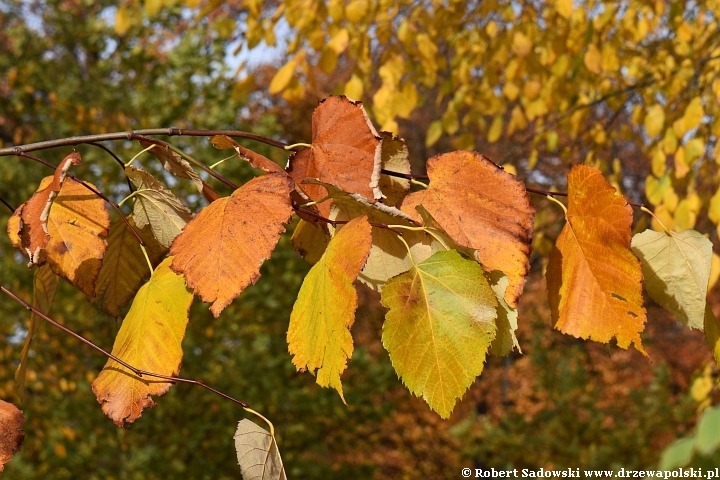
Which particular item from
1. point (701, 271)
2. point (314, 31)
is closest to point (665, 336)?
point (314, 31)

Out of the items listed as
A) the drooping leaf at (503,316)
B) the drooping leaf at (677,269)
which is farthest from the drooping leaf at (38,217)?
the drooping leaf at (677,269)

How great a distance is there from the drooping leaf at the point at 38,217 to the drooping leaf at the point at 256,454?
19 centimetres

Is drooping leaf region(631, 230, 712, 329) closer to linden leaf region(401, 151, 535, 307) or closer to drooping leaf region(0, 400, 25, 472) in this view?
linden leaf region(401, 151, 535, 307)

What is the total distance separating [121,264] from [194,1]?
167cm

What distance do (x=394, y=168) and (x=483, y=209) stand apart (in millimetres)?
94

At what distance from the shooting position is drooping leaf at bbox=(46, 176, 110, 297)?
587mm

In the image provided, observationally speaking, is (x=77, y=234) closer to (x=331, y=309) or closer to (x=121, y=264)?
(x=121, y=264)

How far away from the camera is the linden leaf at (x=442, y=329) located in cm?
49

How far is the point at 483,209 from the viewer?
54cm

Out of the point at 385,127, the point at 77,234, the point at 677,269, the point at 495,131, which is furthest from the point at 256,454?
the point at 495,131

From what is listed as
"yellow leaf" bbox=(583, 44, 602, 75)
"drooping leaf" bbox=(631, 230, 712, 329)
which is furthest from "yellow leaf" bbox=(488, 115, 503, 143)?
"drooping leaf" bbox=(631, 230, 712, 329)

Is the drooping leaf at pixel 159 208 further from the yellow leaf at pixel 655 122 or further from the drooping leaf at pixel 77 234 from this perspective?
the yellow leaf at pixel 655 122

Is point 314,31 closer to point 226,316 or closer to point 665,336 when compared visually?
point 226,316

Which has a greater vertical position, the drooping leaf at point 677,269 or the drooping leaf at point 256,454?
the drooping leaf at point 677,269
